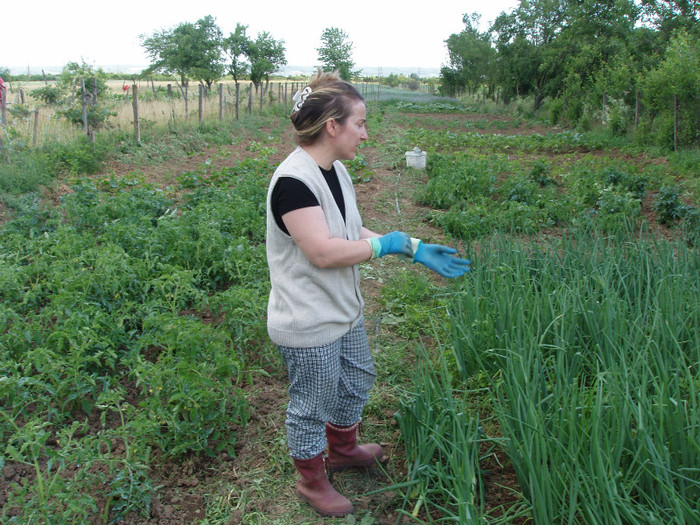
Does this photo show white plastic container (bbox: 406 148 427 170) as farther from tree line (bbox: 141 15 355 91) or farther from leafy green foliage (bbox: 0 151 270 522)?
tree line (bbox: 141 15 355 91)

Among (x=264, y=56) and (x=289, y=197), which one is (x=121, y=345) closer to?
(x=289, y=197)

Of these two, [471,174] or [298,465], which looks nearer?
[298,465]

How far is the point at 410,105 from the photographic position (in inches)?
1302

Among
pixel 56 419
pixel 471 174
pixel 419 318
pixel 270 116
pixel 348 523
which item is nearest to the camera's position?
pixel 348 523

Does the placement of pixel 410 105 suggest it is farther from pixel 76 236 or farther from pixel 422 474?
pixel 422 474

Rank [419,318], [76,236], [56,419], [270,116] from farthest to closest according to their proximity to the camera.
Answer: [270,116] < [76,236] < [419,318] < [56,419]

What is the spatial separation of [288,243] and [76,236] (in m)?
3.18

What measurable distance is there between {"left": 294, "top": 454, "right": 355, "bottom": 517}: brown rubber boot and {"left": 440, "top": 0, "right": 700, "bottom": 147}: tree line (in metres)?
12.7

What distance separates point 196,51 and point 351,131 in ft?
83.4

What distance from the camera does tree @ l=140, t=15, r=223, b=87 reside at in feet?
80.9

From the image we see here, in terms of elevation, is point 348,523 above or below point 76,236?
below

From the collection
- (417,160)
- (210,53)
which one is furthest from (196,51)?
(417,160)

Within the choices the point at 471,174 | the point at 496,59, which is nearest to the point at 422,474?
the point at 471,174

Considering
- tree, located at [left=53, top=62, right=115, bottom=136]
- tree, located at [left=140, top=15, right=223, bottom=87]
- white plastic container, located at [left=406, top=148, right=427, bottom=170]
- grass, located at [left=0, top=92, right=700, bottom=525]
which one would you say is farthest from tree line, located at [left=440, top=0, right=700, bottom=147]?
tree, located at [left=140, top=15, right=223, bottom=87]
